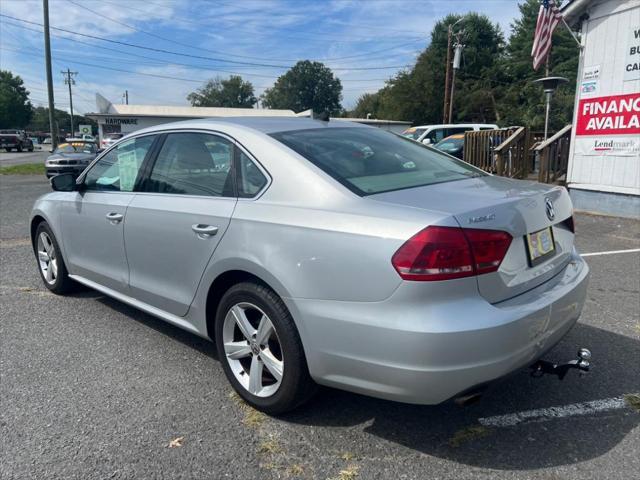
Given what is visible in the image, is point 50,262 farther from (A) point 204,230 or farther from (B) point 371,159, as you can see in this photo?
(B) point 371,159

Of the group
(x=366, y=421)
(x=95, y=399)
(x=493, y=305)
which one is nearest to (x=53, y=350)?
(x=95, y=399)

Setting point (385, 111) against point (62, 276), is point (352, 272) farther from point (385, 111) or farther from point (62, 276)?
point (385, 111)

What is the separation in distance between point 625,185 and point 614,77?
195 centimetres

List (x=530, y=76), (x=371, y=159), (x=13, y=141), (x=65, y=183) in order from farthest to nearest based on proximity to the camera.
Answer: (x=530, y=76)
(x=13, y=141)
(x=65, y=183)
(x=371, y=159)

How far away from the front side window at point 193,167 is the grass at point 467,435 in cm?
176

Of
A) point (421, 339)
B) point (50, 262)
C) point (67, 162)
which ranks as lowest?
point (50, 262)

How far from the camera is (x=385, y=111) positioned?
5756 centimetres

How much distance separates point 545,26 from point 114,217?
10559 mm

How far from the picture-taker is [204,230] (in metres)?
2.98

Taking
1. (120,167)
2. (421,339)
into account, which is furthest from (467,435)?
(120,167)

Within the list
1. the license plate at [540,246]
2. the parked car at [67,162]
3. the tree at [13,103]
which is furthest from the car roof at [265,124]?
the tree at [13,103]

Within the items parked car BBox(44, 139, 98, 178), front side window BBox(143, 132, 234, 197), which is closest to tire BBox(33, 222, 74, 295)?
front side window BBox(143, 132, 234, 197)

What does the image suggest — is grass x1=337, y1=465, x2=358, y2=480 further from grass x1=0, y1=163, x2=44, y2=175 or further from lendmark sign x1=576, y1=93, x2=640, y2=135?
grass x1=0, y1=163, x2=44, y2=175

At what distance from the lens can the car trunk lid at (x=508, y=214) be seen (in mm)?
A: 2301
